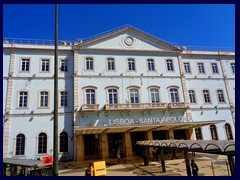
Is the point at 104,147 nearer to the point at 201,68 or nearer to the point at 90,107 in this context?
the point at 90,107

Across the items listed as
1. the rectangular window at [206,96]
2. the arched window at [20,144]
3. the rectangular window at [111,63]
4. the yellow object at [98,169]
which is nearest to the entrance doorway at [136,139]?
the rectangular window at [111,63]

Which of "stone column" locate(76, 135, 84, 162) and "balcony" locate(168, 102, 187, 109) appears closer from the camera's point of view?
"stone column" locate(76, 135, 84, 162)

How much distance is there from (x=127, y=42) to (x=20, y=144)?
53.3ft

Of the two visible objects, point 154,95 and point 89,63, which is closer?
point 89,63

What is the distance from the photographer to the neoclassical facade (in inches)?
771

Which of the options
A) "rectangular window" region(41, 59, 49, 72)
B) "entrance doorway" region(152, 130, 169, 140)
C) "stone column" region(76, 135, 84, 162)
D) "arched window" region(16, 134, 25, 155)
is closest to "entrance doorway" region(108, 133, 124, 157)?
"stone column" region(76, 135, 84, 162)

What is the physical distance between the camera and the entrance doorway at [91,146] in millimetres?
20206

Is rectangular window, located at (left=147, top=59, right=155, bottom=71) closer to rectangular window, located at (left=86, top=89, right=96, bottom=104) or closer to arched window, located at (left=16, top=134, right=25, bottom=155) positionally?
rectangular window, located at (left=86, top=89, right=96, bottom=104)

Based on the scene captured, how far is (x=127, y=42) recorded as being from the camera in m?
24.2

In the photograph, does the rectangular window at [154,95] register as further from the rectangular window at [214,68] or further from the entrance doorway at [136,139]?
the rectangular window at [214,68]

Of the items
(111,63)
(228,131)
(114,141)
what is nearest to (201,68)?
(228,131)

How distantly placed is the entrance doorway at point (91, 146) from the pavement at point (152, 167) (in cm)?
156

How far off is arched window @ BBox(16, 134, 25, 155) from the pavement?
428cm
